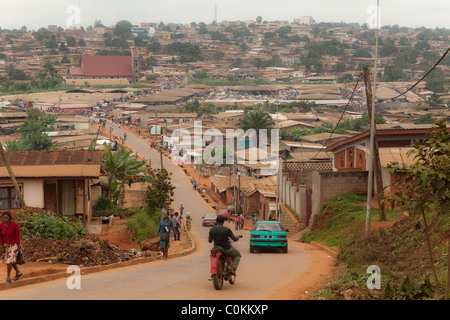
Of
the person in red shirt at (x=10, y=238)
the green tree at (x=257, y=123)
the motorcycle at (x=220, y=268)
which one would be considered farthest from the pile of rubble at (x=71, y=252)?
the green tree at (x=257, y=123)

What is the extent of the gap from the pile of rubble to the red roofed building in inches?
5789

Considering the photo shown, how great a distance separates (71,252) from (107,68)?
505 feet

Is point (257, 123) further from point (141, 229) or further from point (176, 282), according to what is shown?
point (176, 282)

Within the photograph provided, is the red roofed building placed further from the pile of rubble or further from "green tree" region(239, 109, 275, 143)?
the pile of rubble

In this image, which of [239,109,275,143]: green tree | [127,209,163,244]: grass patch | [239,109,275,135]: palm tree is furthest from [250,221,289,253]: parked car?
[239,109,275,135]: palm tree

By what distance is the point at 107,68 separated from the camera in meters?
164

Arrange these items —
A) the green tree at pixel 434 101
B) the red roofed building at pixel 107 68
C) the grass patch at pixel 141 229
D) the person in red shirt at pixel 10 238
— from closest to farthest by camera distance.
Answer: the person in red shirt at pixel 10 238 < the grass patch at pixel 141 229 < the green tree at pixel 434 101 < the red roofed building at pixel 107 68

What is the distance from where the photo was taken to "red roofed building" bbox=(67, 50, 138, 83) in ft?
527

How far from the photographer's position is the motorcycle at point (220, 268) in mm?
10731

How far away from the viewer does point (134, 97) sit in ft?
431

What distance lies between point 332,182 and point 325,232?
2.70 meters

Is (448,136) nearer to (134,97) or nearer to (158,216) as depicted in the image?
(158,216)

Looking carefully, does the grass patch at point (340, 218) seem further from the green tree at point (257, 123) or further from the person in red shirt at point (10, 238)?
the green tree at point (257, 123)

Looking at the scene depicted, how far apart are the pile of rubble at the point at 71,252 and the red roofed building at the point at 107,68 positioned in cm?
14703
